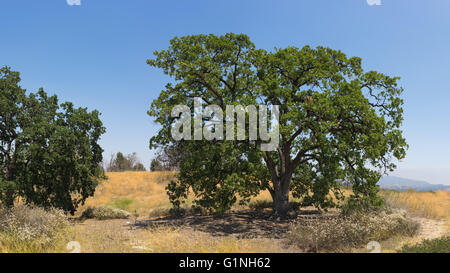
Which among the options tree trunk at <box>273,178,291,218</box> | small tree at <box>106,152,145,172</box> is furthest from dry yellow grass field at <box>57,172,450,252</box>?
small tree at <box>106,152,145,172</box>

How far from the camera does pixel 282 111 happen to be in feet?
54.5

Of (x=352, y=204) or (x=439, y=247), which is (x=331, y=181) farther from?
(x=439, y=247)

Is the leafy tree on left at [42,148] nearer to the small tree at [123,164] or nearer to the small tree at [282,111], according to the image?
the small tree at [282,111]

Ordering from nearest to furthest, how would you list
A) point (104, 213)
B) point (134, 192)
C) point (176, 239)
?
point (176, 239)
point (104, 213)
point (134, 192)

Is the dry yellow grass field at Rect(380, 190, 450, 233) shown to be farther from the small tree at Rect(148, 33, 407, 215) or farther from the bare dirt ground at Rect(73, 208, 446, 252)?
the small tree at Rect(148, 33, 407, 215)

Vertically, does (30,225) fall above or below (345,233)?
above

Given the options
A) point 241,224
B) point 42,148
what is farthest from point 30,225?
point 241,224

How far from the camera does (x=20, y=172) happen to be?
17234 mm

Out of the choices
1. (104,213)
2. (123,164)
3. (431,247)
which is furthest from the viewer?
(123,164)

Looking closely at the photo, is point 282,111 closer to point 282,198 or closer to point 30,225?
point 282,198

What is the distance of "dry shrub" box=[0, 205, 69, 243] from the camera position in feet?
39.5

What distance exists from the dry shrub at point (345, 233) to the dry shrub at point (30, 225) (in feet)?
32.9

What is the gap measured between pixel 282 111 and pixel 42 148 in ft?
43.9

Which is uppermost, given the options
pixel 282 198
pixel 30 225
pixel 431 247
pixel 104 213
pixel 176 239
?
pixel 282 198
